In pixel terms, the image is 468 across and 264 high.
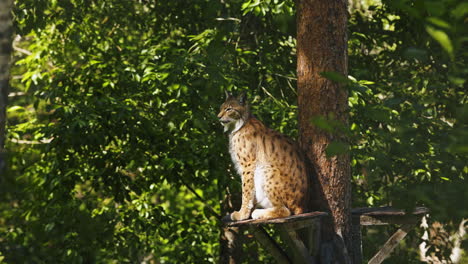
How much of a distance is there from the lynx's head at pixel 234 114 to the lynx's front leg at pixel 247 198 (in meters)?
0.47

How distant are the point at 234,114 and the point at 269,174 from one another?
2.12 ft

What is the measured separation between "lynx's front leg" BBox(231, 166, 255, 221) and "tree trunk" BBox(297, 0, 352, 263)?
1.74ft

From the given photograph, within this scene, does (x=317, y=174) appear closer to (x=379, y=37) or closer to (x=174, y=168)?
(x=174, y=168)

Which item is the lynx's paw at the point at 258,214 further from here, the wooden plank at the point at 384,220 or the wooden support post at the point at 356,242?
the wooden plank at the point at 384,220

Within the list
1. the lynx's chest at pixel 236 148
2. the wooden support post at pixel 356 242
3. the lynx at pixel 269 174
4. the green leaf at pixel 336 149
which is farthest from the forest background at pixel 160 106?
the green leaf at pixel 336 149

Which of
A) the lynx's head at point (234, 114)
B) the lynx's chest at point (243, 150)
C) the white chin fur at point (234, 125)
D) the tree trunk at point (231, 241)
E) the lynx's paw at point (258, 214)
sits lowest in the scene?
the tree trunk at point (231, 241)

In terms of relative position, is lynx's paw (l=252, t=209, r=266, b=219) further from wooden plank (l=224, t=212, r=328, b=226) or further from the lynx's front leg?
wooden plank (l=224, t=212, r=328, b=226)

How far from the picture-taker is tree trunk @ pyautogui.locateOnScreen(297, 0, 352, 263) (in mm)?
5219

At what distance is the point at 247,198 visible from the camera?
516cm

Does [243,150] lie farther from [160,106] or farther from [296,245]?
[160,106]

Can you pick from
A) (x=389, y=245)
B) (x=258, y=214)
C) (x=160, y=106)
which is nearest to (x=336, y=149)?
(x=258, y=214)

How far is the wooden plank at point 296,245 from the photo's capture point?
4.80 m

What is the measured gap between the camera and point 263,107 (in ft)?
23.7

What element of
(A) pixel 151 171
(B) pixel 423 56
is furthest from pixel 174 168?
(B) pixel 423 56
